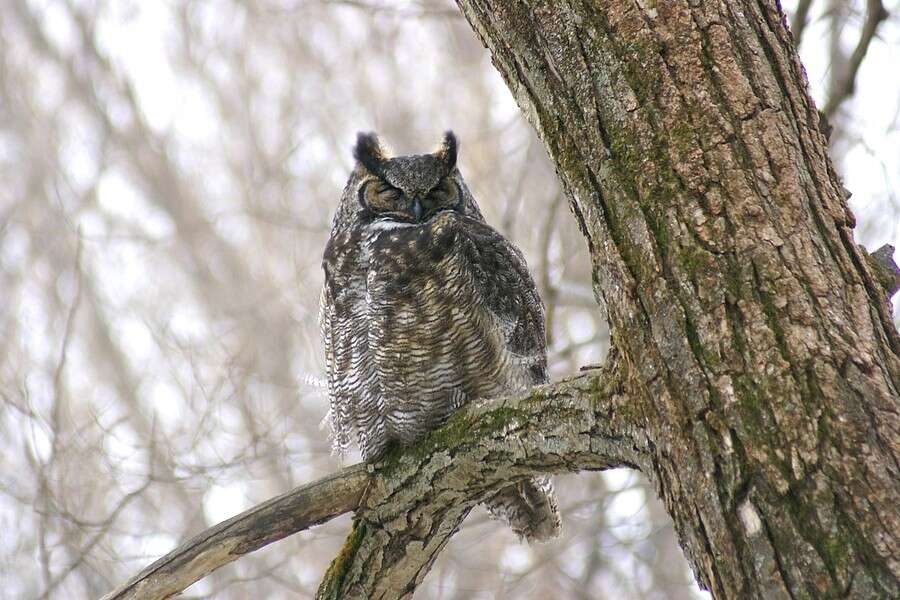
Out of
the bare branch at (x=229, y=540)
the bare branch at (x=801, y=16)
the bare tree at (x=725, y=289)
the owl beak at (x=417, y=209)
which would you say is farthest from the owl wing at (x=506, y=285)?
the bare branch at (x=801, y=16)

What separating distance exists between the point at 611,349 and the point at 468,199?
203 cm

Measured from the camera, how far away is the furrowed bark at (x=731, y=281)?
5.52 ft

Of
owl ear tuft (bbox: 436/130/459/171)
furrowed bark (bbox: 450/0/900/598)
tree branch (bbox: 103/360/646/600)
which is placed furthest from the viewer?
owl ear tuft (bbox: 436/130/459/171)

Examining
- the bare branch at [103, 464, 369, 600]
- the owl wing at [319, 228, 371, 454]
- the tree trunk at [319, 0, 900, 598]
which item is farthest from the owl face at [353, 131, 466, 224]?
the tree trunk at [319, 0, 900, 598]

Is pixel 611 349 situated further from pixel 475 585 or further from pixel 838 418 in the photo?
pixel 475 585

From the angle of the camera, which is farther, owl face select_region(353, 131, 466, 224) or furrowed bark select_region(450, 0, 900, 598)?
owl face select_region(353, 131, 466, 224)

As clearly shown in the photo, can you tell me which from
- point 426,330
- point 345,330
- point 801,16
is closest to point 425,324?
point 426,330

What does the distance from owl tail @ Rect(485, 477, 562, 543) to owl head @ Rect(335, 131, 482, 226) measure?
1031 mm

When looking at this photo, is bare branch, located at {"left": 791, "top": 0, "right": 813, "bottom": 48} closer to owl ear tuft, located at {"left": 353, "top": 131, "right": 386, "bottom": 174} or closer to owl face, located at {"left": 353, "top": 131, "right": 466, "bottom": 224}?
owl face, located at {"left": 353, "top": 131, "right": 466, "bottom": 224}

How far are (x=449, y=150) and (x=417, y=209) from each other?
16.6 inches

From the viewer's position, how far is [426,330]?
3.34 meters

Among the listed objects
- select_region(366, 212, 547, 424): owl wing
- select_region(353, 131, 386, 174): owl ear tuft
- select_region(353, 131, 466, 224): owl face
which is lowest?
select_region(366, 212, 547, 424): owl wing

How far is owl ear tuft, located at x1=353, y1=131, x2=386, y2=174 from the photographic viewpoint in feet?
13.4

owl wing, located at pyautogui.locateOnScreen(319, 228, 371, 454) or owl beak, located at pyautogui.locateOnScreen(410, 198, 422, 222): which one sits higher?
owl beak, located at pyautogui.locateOnScreen(410, 198, 422, 222)
